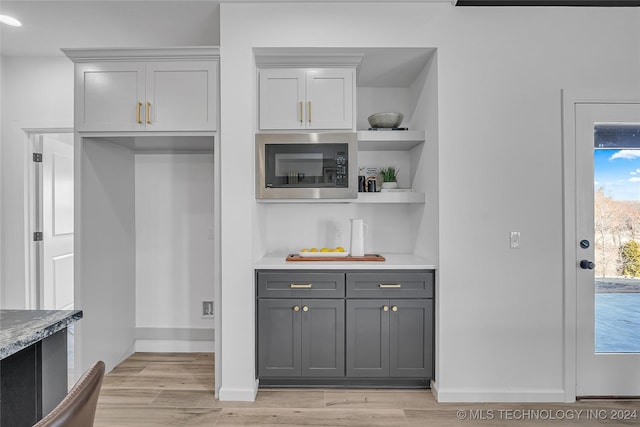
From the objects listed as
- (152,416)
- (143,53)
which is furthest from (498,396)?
(143,53)

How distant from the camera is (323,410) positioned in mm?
2312

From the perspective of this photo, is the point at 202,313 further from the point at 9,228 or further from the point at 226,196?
the point at 9,228

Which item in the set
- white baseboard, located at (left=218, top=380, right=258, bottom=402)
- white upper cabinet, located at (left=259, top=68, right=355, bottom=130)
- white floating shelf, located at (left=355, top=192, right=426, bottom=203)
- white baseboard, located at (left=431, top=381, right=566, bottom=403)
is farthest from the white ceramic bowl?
white baseboard, located at (left=218, top=380, right=258, bottom=402)

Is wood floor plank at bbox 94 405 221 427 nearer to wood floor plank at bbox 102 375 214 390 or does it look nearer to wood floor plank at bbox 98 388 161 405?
wood floor plank at bbox 98 388 161 405

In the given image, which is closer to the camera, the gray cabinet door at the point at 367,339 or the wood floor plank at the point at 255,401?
the wood floor plank at the point at 255,401

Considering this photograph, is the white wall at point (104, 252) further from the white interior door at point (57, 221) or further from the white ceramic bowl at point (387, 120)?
the white ceramic bowl at point (387, 120)

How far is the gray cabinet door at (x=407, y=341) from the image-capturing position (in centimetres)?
249

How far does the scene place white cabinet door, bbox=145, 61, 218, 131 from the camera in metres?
2.49

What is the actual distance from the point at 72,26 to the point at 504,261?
3.51 meters

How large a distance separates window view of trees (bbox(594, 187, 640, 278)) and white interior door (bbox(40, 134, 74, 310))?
4.49 meters

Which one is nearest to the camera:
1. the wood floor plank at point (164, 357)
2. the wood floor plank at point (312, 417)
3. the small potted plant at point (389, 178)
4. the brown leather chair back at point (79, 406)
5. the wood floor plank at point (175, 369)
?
the brown leather chair back at point (79, 406)

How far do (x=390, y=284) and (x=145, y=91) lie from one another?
2.13 m

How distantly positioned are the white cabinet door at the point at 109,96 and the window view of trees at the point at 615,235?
3154 millimetres

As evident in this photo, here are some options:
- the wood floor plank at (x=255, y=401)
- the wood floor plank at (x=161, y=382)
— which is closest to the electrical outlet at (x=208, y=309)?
the wood floor plank at (x=161, y=382)
